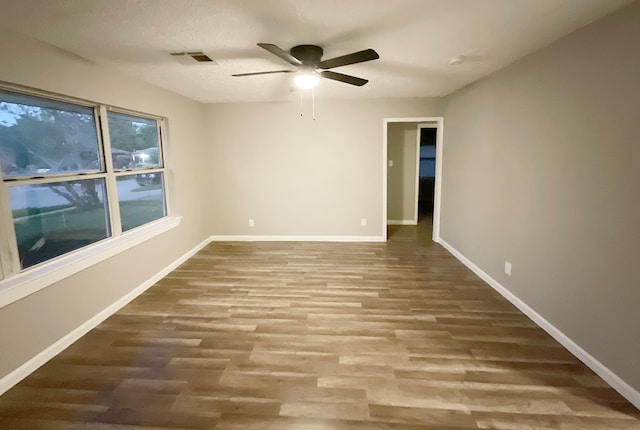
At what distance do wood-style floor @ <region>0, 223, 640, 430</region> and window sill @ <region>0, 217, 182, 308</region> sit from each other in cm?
57

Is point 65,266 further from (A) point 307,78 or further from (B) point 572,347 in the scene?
(B) point 572,347

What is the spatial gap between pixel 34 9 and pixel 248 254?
3.53 metres

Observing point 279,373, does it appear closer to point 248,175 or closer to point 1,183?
point 1,183

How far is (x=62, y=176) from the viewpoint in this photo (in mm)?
2625

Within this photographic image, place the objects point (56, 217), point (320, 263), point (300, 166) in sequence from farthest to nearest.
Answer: point (300, 166), point (320, 263), point (56, 217)

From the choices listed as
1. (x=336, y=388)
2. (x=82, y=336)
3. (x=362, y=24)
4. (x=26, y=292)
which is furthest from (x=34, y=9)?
(x=336, y=388)

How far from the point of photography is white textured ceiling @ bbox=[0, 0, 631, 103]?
6.21ft

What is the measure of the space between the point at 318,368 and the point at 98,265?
2.23 m

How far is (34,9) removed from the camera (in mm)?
1882

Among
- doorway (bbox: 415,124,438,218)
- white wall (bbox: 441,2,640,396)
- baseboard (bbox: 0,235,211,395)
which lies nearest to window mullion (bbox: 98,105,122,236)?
baseboard (bbox: 0,235,211,395)

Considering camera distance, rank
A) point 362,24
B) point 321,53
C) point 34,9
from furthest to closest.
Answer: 1. point 321,53
2. point 362,24
3. point 34,9

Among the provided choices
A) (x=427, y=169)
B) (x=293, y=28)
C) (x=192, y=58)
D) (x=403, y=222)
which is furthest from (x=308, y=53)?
(x=427, y=169)

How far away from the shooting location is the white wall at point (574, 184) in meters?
1.90

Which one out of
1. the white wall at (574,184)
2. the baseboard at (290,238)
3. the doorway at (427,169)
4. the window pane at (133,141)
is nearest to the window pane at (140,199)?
the window pane at (133,141)
